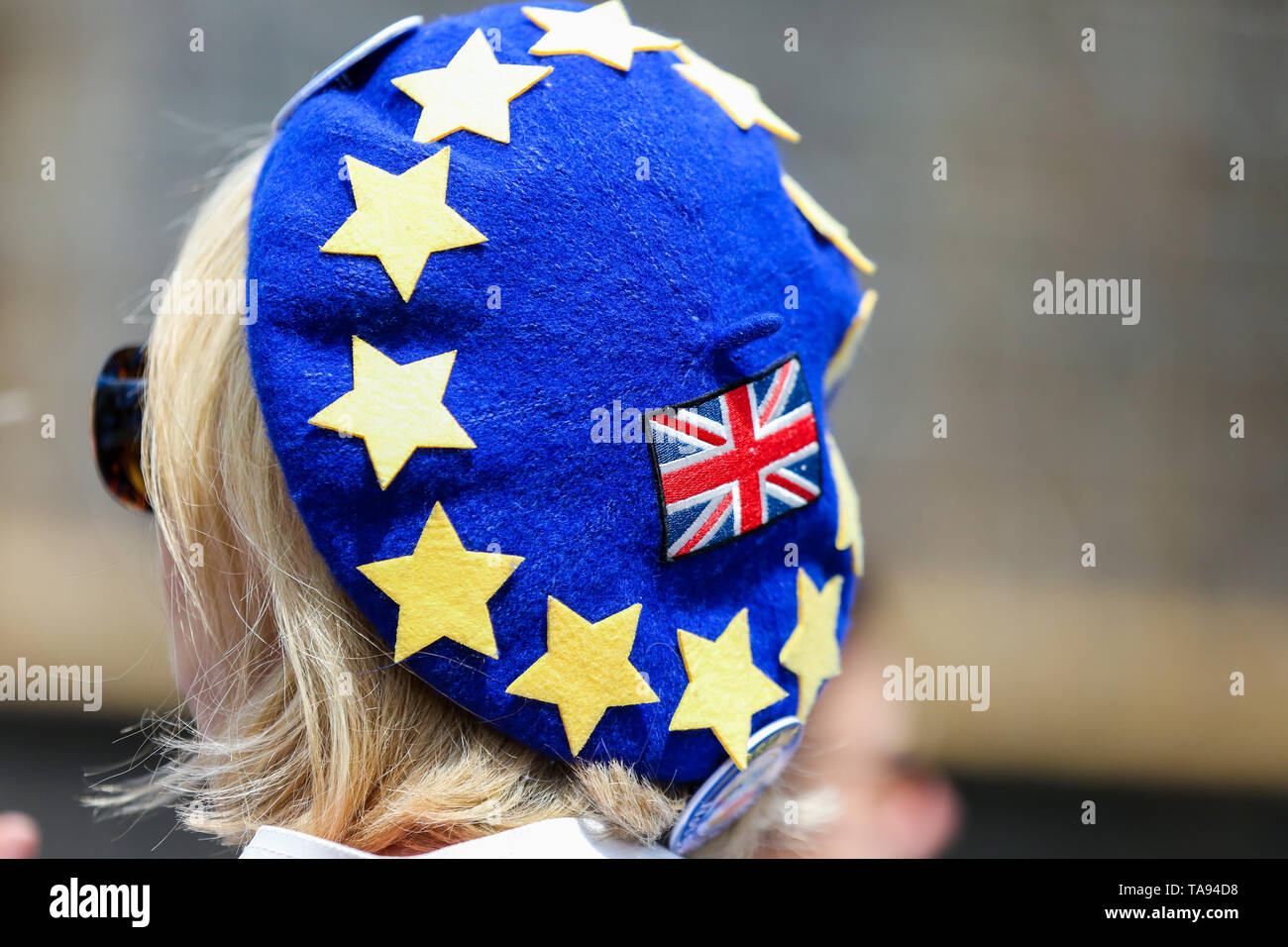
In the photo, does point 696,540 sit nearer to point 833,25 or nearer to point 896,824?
point 896,824

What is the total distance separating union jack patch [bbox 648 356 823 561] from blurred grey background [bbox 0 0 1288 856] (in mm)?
2512

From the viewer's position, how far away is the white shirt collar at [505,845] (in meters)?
1.15

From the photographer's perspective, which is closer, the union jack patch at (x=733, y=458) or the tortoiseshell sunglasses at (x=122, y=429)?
the union jack patch at (x=733, y=458)

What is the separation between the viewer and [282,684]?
1.26 metres

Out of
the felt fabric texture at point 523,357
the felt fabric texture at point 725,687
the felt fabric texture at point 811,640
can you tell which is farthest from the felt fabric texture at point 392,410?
the felt fabric texture at point 811,640

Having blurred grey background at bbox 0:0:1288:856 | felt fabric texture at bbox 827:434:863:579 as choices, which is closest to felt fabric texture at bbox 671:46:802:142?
felt fabric texture at bbox 827:434:863:579

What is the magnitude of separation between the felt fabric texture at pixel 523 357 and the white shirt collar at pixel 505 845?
10 centimetres

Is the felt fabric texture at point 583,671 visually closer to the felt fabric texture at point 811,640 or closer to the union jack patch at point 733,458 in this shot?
the union jack patch at point 733,458

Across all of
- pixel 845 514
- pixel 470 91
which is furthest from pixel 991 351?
pixel 470 91

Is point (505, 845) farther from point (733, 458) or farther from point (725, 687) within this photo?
point (733, 458)

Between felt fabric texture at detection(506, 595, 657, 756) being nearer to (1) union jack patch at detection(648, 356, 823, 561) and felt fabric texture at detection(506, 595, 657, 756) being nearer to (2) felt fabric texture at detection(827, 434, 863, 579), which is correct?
(1) union jack patch at detection(648, 356, 823, 561)

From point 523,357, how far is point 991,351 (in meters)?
3.57

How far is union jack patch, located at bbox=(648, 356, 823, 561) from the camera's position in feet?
3.84

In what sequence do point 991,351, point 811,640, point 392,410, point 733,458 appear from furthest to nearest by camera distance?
1. point 991,351
2. point 811,640
3. point 733,458
4. point 392,410
